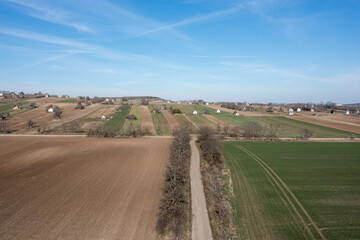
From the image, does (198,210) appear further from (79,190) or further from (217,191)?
(79,190)

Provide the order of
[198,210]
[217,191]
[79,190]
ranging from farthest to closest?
[217,191], [79,190], [198,210]

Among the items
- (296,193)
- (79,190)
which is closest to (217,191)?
(296,193)

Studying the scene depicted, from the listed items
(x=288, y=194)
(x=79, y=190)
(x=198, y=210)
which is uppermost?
(x=288, y=194)

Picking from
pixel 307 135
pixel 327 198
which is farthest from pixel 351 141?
pixel 327 198

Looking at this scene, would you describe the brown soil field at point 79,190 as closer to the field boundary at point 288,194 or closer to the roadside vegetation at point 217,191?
the roadside vegetation at point 217,191

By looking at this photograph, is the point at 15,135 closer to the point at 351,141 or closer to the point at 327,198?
the point at 327,198

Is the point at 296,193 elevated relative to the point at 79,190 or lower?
elevated

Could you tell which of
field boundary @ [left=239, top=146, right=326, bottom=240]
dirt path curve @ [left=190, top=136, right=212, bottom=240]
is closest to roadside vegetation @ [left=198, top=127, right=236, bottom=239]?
dirt path curve @ [left=190, top=136, right=212, bottom=240]
